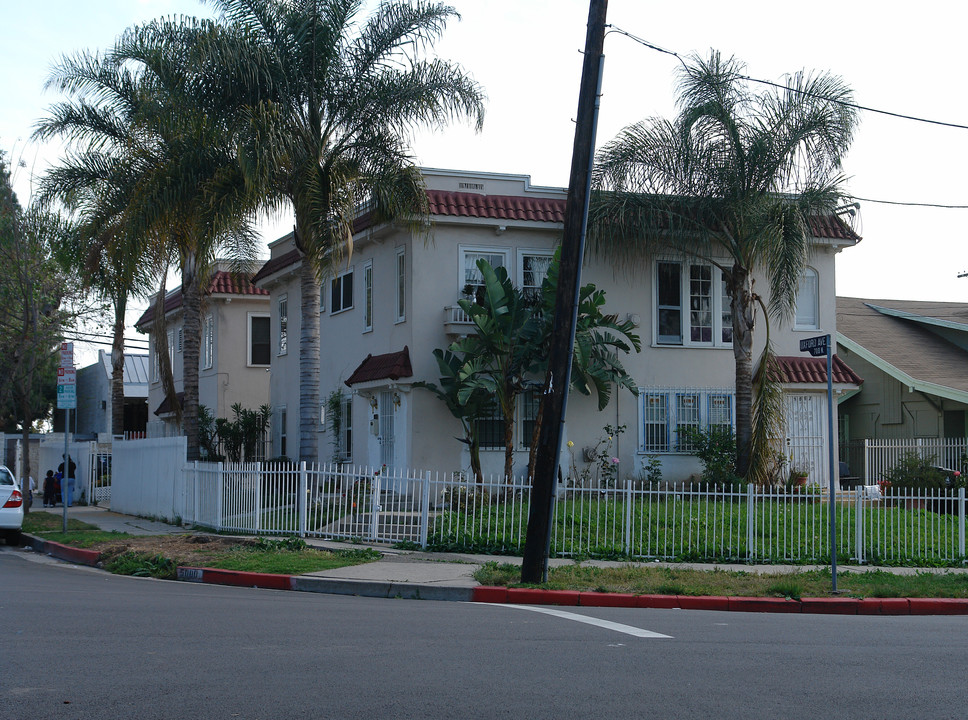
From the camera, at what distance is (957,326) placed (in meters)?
Result: 28.7

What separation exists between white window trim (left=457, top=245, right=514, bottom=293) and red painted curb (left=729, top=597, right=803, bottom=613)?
1047 cm

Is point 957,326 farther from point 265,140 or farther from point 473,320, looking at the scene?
point 265,140

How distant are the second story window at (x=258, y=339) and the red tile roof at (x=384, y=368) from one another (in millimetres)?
9987

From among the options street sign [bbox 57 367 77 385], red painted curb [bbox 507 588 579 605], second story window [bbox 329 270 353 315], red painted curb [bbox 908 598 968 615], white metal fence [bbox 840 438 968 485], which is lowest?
red painted curb [bbox 908 598 968 615]

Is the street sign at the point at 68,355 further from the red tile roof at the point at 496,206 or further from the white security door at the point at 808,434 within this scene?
the white security door at the point at 808,434

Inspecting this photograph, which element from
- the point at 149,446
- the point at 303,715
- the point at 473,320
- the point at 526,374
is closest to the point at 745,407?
the point at 526,374

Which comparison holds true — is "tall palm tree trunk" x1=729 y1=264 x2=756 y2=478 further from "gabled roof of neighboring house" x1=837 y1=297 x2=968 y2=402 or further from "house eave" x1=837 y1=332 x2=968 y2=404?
"gabled roof of neighboring house" x1=837 y1=297 x2=968 y2=402

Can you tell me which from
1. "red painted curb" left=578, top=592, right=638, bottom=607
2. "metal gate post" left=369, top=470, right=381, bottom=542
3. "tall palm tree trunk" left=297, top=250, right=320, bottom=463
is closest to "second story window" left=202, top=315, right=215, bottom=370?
"tall palm tree trunk" left=297, top=250, right=320, bottom=463

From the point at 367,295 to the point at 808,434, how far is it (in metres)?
10.3

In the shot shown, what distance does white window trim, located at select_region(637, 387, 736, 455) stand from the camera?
21.8 meters

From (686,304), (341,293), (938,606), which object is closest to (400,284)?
(341,293)

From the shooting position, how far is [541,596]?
12.1 meters

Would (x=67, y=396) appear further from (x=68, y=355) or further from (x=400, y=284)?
(x=400, y=284)

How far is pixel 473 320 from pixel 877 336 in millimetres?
15254
